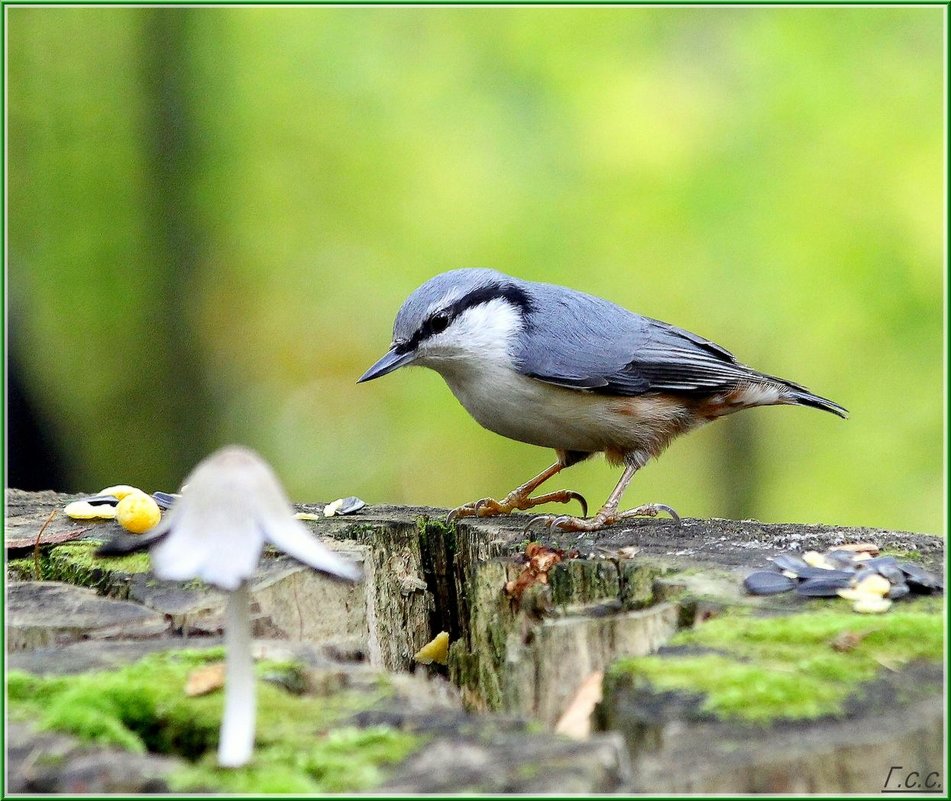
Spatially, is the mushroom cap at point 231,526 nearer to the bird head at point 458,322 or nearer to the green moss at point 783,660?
the green moss at point 783,660

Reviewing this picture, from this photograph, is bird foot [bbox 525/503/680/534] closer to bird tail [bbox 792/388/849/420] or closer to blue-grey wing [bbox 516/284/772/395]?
blue-grey wing [bbox 516/284/772/395]

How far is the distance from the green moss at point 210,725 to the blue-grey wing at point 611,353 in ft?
6.93

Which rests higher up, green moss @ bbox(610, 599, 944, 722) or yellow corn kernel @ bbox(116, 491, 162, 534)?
yellow corn kernel @ bbox(116, 491, 162, 534)

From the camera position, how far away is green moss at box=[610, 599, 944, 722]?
1911 millimetres

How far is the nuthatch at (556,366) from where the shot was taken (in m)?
4.01

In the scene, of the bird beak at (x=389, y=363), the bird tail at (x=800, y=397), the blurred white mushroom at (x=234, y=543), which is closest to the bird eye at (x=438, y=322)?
the bird beak at (x=389, y=363)

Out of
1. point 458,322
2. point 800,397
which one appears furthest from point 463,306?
point 800,397

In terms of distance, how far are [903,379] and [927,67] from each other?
237cm

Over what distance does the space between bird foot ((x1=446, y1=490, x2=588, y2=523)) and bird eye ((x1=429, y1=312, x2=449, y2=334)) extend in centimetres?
69

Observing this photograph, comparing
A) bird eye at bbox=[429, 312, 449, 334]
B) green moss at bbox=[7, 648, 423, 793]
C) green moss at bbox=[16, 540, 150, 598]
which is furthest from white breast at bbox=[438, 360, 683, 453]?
green moss at bbox=[7, 648, 423, 793]

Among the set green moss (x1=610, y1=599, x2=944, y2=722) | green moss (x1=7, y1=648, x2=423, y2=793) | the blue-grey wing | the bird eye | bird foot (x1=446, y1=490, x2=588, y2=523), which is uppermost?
the bird eye

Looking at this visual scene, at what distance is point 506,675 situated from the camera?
2.31 m

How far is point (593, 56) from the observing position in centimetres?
796

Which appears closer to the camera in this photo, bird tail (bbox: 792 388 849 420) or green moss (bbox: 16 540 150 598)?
green moss (bbox: 16 540 150 598)
